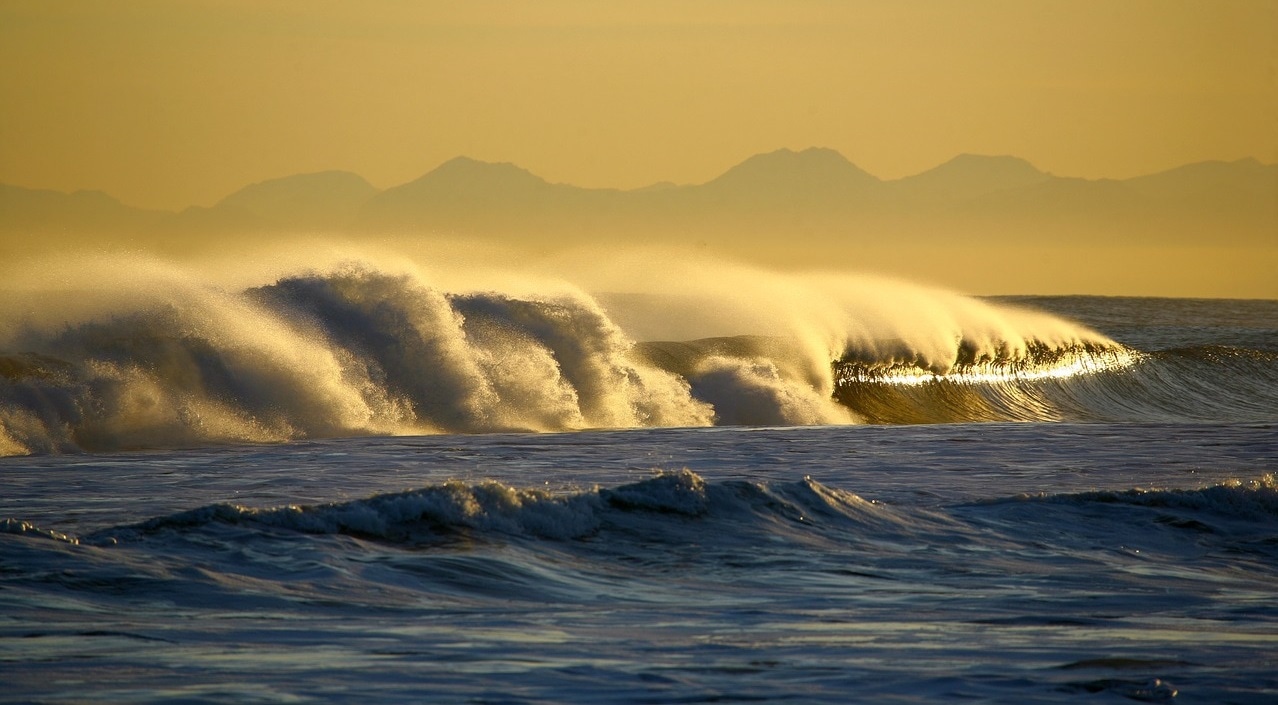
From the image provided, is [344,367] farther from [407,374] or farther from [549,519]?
[549,519]

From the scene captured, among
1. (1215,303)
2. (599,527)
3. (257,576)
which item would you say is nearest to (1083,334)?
(599,527)

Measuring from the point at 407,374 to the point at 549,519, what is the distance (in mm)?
11534

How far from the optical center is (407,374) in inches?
859

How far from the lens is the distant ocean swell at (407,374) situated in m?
18.8

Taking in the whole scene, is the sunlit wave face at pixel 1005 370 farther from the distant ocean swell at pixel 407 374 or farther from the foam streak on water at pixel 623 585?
the foam streak on water at pixel 623 585

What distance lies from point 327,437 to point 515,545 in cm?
976

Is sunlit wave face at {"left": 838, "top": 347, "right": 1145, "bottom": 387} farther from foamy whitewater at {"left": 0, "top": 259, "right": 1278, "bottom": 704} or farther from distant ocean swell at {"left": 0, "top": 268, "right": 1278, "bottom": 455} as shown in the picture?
foamy whitewater at {"left": 0, "top": 259, "right": 1278, "bottom": 704}

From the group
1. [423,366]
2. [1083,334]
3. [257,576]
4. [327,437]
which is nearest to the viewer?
[257,576]

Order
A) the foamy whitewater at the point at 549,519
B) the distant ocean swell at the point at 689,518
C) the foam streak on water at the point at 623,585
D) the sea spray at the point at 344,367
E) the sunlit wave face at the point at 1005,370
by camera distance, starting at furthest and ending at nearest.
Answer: the sunlit wave face at the point at 1005,370
the sea spray at the point at 344,367
the distant ocean swell at the point at 689,518
the foamy whitewater at the point at 549,519
the foam streak on water at the point at 623,585

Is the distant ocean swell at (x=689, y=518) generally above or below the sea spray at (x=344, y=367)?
below

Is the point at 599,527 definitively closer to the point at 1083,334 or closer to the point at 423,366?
the point at 423,366

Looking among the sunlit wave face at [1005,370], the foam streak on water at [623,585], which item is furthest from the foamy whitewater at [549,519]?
the sunlit wave face at [1005,370]

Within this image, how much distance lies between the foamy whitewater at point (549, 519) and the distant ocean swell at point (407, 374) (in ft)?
0.20

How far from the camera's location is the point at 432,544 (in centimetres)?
987
